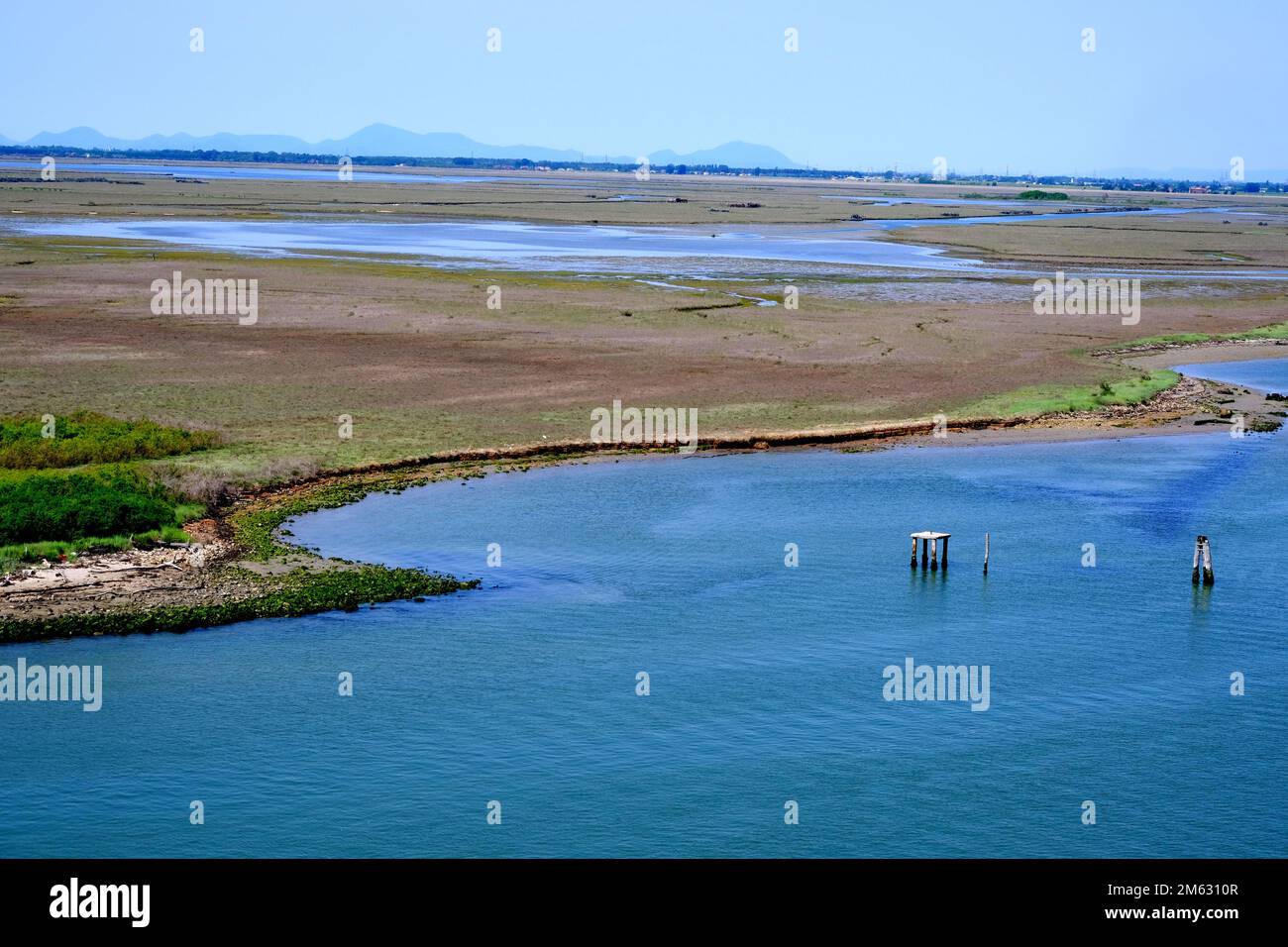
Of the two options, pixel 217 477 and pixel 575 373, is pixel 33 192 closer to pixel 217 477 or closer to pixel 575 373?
pixel 575 373

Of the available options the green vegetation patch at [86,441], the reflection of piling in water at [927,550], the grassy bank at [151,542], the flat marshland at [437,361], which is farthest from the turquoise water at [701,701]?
the green vegetation patch at [86,441]

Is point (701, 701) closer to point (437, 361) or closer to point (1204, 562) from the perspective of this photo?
point (1204, 562)

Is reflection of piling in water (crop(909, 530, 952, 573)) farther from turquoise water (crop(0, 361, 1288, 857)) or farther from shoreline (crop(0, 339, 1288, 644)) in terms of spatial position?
shoreline (crop(0, 339, 1288, 644))

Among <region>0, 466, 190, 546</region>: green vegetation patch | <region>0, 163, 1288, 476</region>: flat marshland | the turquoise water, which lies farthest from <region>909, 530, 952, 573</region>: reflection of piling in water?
<region>0, 466, 190, 546</region>: green vegetation patch

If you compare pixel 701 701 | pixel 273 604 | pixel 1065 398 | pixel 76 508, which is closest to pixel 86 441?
pixel 76 508

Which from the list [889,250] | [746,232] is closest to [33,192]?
[746,232]

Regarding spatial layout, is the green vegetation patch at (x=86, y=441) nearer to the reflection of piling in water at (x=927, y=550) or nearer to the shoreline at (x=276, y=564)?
the shoreline at (x=276, y=564)

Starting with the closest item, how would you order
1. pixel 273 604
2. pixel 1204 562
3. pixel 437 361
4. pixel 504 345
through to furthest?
pixel 273 604 < pixel 1204 562 < pixel 437 361 < pixel 504 345
